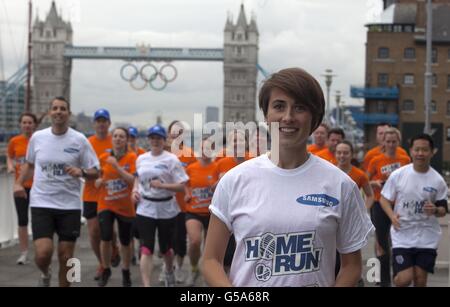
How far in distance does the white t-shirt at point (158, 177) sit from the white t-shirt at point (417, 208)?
106 inches

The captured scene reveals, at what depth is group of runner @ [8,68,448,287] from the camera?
122 inches

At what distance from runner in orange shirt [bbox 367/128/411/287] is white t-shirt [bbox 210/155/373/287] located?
6522 mm

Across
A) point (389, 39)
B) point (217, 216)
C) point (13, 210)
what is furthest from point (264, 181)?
point (389, 39)

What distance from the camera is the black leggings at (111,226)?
9.64 m

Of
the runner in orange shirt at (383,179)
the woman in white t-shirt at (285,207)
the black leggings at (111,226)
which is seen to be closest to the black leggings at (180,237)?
the black leggings at (111,226)

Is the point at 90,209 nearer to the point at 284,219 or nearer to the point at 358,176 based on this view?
the point at 358,176

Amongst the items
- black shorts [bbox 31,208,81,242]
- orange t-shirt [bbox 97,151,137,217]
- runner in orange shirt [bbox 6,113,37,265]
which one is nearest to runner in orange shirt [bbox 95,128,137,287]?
orange t-shirt [bbox 97,151,137,217]

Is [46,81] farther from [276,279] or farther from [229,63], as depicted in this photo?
[276,279]

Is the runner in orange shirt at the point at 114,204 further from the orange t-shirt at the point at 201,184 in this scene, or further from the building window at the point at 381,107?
the building window at the point at 381,107

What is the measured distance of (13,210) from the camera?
14906 mm

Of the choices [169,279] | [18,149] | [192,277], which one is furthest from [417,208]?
[18,149]

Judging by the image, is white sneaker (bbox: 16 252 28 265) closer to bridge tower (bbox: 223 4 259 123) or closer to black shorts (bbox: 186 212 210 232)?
black shorts (bbox: 186 212 210 232)

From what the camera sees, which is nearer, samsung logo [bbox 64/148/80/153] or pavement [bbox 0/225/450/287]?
samsung logo [bbox 64/148/80/153]

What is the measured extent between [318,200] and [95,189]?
756 cm
